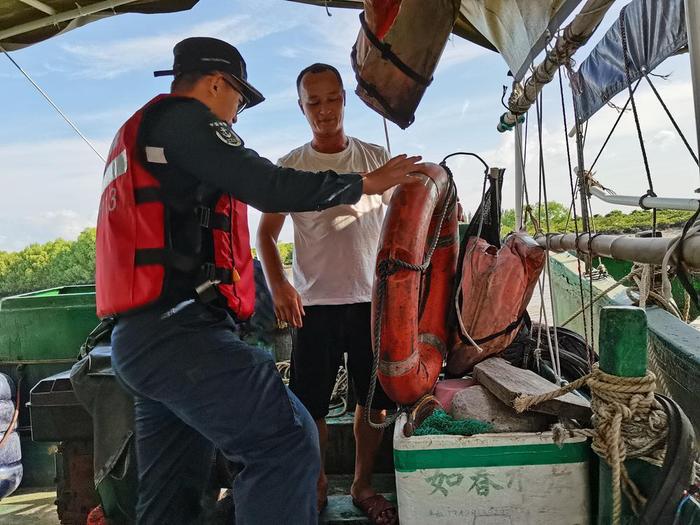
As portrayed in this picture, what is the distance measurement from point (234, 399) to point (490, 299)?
1.18 m

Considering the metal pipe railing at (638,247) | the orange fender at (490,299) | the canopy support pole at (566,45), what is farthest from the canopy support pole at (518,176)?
the orange fender at (490,299)

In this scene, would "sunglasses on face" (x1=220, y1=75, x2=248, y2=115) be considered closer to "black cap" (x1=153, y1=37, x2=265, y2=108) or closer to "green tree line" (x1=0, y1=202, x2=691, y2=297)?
"black cap" (x1=153, y1=37, x2=265, y2=108)

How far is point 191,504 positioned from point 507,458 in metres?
0.95

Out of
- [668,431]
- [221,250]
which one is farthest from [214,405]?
[668,431]

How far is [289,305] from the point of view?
6.41 ft

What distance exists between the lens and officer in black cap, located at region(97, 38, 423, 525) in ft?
4.33

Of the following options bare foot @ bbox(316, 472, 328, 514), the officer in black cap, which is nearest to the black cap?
the officer in black cap

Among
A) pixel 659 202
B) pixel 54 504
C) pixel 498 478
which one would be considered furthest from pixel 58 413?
pixel 659 202

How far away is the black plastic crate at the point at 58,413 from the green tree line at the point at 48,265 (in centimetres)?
1027

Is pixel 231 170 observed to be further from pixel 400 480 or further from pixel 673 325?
pixel 673 325

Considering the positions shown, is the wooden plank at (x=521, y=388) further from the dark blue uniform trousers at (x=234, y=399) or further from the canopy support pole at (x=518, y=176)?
the canopy support pole at (x=518, y=176)

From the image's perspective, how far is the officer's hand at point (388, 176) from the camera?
148cm

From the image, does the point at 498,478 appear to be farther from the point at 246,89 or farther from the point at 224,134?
the point at 246,89

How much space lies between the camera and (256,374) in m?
1.35
